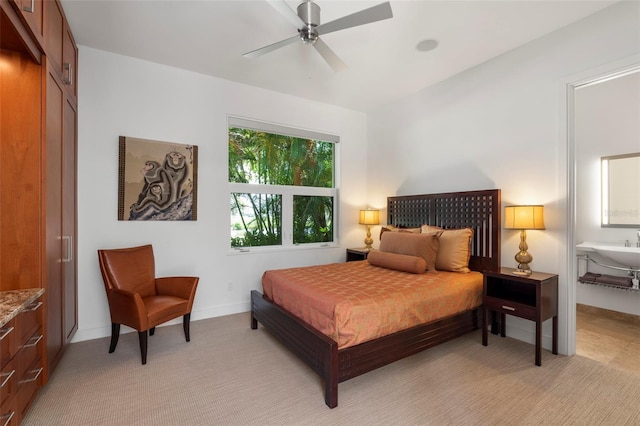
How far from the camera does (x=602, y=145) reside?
12.0 ft

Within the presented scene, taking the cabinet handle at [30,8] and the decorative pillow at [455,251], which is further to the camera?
the decorative pillow at [455,251]

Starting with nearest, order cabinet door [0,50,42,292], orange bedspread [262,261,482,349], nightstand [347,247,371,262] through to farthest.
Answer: cabinet door [0,50,42,292] → orange bedspread [262,261,482,349] → nightstand [347,247,371,262]

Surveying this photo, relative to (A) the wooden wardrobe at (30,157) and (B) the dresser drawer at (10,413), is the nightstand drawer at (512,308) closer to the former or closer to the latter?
(B) the dresser drawer at (10,413)

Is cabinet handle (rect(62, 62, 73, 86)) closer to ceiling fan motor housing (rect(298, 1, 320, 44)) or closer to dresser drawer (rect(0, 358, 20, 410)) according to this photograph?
ceiling fan motor housing (rect(298, 1, 320, 44))

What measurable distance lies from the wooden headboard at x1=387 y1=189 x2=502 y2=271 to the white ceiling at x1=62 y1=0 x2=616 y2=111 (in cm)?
150

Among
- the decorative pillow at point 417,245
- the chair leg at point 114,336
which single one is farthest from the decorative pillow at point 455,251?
the chair leg at point 114,336

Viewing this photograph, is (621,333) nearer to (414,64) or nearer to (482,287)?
(482,287)

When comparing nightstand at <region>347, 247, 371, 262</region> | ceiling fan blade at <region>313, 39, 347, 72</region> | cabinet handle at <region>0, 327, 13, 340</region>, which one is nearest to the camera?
cabinet handle at <region>0, 327, 13, 340</region>

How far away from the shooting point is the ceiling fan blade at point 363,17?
1.96 metres

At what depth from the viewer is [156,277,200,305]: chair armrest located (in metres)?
2.90

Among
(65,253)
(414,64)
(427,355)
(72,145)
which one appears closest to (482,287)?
(427,355)

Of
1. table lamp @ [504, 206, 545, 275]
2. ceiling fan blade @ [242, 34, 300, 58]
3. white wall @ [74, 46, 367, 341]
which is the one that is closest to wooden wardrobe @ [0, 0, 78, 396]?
white wall @ [74, 46, 367, 341]

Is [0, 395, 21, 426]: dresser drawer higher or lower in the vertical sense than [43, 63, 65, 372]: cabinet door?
lower

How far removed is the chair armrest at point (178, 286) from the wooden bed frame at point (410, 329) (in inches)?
25.2
